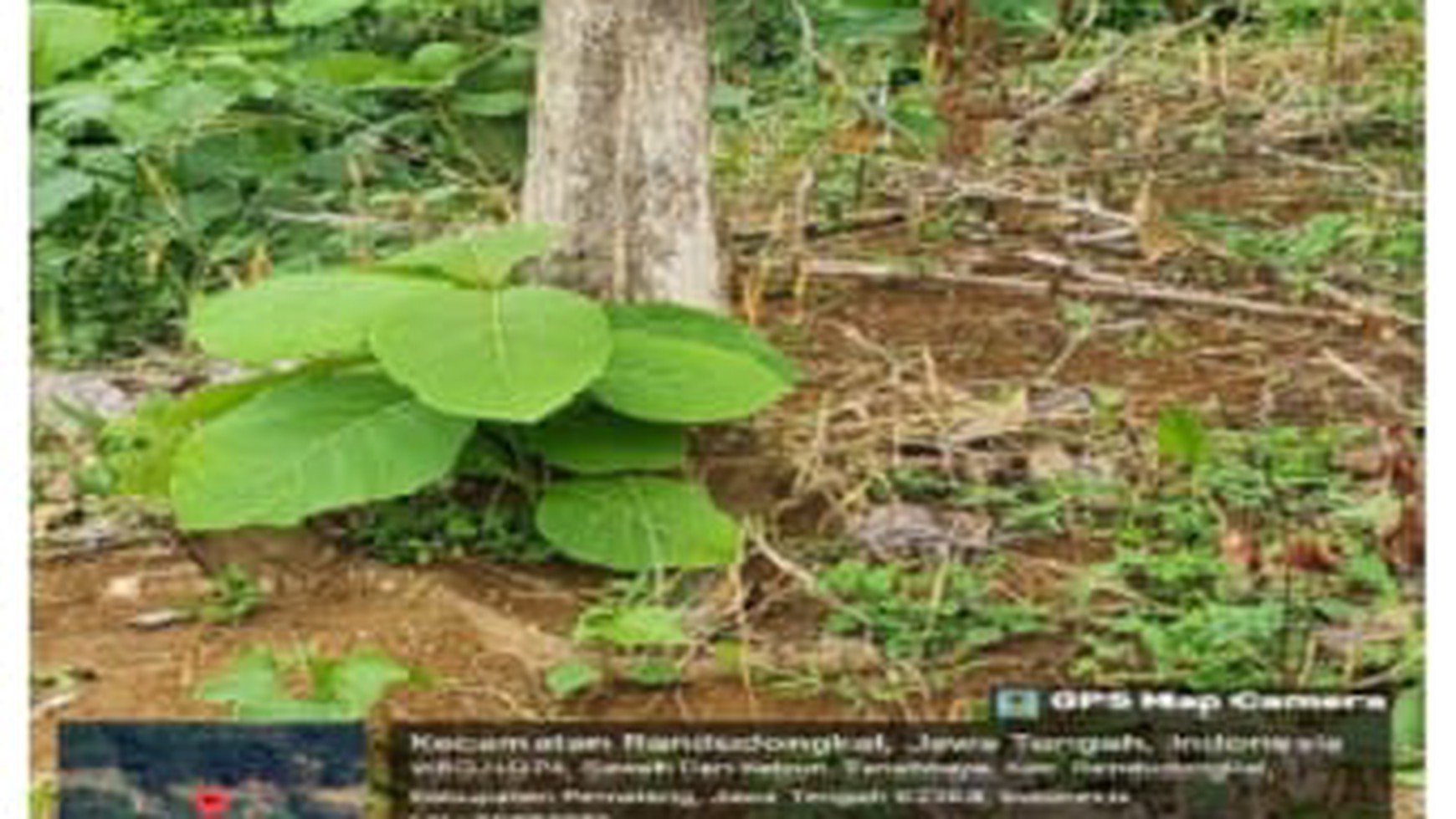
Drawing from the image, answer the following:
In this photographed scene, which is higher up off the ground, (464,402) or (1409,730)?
(464,402)

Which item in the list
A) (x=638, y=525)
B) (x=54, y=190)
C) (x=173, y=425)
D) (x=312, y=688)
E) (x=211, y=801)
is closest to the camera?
(x=211, y=801)

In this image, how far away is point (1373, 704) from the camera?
11.9ft

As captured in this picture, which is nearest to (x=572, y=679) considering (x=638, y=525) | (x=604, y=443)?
(x=638, y=525)

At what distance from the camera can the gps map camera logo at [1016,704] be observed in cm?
361

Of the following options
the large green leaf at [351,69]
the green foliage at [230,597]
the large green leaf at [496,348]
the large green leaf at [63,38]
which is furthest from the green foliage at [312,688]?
the large green leaf at [351,69]

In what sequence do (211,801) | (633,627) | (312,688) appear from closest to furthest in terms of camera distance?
(211,801) < (312,688) < (633,627)

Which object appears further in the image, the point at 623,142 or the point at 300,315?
the point at 623,142

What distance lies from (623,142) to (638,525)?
1.89 feet

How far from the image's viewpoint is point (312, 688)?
143 inches

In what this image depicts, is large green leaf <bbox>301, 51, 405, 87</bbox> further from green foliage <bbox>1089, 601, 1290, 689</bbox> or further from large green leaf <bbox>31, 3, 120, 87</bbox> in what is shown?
green foliage <bbox>1089, 601, 1290, 689</bbox>

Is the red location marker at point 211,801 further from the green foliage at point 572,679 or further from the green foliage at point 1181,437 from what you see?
the green foliage at point 1181,437

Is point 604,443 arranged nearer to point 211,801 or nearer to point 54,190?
point 211,801

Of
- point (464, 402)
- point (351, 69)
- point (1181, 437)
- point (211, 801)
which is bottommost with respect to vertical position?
point (211, 801)

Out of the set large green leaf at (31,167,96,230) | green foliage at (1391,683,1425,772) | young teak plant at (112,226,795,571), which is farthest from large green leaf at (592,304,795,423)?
large green leaf at (31,167,96,230)
